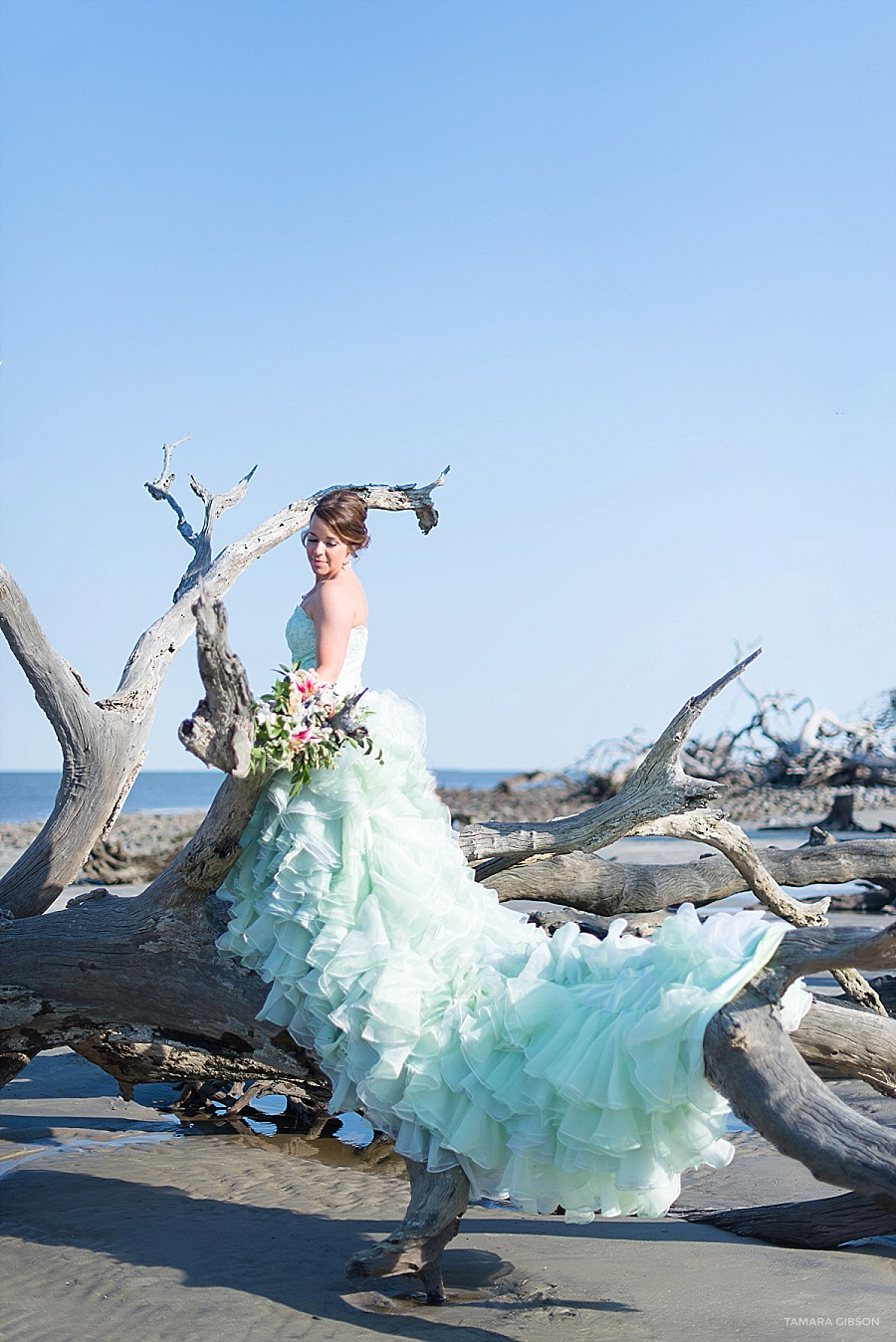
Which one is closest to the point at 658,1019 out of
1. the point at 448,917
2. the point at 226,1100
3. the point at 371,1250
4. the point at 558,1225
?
the point at 448,917

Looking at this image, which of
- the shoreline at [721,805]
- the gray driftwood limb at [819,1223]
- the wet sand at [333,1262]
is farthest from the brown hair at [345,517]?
the shoreline at [721,805]

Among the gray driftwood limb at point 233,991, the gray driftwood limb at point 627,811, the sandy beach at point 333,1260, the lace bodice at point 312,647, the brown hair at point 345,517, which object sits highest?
the brown hair at point 345,517

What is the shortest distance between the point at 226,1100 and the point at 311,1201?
1690 millimetres

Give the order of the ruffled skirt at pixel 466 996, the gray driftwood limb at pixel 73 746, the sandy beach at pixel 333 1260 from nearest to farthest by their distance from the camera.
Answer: the ruffled skirt at pixel 466 996
the sandy beach at pixel 333 1260
the gray driftwood limb at pixel 73 746

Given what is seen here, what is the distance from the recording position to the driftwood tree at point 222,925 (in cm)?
353

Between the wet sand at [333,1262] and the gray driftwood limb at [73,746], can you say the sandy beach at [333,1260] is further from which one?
the gray driftwood limb at [73,746]

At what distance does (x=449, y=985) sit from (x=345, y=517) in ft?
6.59

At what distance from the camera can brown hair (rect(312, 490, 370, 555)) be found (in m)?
4.85

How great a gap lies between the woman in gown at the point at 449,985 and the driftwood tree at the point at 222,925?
0.16m

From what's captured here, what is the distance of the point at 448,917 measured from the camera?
437 centimetres

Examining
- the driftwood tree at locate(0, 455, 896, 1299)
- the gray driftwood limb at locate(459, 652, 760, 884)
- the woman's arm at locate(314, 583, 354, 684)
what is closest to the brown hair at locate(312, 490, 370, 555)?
the woman's arm at locate(314, 583, 354, 684)

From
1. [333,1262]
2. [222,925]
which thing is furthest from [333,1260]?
[222,925]

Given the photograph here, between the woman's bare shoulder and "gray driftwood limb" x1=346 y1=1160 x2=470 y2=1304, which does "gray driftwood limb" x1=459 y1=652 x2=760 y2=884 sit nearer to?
the woman's bare shoulder

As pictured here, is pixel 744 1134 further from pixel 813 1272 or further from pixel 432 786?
pixel 432 786
